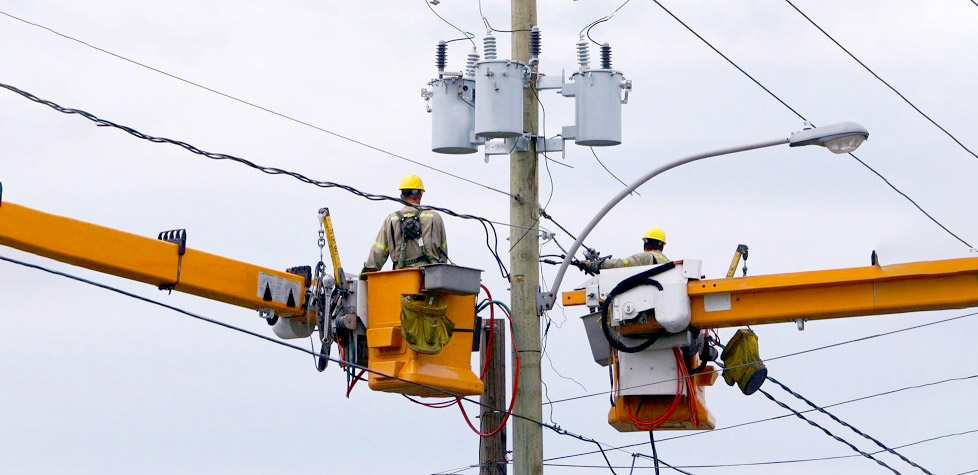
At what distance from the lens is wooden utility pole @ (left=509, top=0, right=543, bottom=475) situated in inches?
641

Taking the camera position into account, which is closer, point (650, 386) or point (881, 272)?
point (881, 272)

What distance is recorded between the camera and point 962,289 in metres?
15.1

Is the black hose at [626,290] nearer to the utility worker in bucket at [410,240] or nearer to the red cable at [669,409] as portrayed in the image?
the red cable at [669,409]

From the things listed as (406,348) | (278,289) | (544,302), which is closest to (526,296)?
(544,302)

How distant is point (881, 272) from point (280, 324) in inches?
198

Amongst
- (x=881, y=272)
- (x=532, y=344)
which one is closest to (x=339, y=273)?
(x=532, y=344)

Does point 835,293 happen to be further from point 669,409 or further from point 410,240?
point 410,240

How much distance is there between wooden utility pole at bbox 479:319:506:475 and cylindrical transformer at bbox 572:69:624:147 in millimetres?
1879

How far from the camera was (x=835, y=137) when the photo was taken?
1468 centimetres

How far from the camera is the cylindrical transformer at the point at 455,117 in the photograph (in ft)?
55.1

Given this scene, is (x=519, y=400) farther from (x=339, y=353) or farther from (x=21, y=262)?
(x=21, y=262)

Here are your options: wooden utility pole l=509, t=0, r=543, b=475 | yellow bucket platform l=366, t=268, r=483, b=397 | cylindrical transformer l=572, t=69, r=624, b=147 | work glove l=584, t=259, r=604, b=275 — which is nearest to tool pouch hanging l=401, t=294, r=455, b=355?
yellow bucket platform l=366, t=268, r=483, b=397

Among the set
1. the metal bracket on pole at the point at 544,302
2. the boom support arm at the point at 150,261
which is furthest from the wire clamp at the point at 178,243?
the metal bracket on pole at the point at 544,302

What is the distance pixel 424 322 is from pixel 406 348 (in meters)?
0.27
